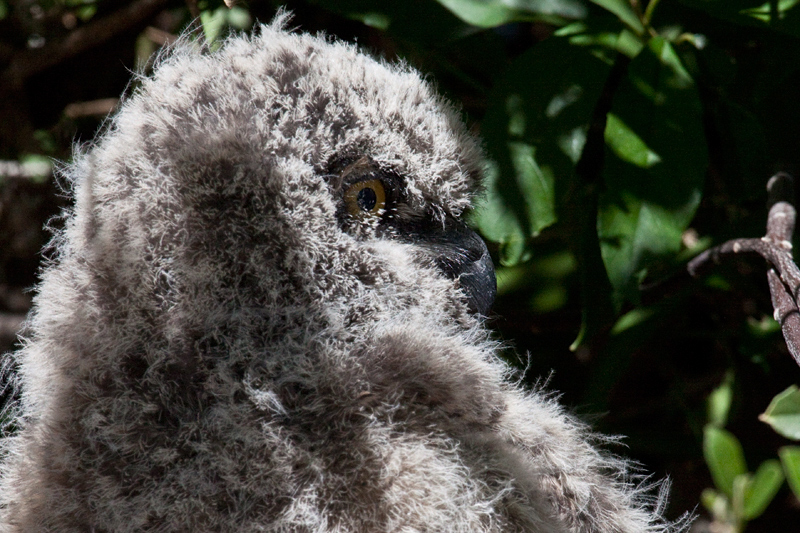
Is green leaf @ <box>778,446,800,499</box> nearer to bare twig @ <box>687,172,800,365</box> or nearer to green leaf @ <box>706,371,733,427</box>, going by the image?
bare twig @ <box>687,172,800,365</box>

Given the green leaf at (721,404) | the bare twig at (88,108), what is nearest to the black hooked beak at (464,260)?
the green leaf at (721,404)

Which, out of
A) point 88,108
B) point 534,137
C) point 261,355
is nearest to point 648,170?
point 534,137

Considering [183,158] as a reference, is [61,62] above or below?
below

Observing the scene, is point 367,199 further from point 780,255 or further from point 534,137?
point 780,255

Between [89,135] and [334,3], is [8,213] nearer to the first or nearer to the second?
[89,135]

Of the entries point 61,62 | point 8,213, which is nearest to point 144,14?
point 61,62

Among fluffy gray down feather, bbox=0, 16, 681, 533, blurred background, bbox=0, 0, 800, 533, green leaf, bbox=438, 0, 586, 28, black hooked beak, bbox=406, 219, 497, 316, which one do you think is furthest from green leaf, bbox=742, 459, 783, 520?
green leaf, bbox=438, 0, 586, 28
